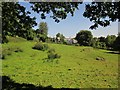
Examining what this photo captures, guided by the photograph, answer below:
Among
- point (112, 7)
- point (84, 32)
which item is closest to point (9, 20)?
point (112, 7)

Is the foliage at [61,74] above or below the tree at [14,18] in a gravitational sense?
below

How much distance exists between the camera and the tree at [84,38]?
125 metres

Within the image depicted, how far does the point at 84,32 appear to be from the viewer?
13450 cm

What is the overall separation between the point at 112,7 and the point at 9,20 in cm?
676

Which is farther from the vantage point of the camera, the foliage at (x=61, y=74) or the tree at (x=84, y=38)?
the tree at (x=84, y=38)

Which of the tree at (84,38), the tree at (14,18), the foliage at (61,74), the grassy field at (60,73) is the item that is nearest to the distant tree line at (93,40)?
the tree at (84,38)

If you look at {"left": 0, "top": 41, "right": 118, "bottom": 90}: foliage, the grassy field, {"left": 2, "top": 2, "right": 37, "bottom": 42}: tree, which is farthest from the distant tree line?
{"left": 2, "top": 2, "right": 37, "bottom": 42}: tree

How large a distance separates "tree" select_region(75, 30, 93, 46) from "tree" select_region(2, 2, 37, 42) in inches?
4190

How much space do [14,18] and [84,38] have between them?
372 ft

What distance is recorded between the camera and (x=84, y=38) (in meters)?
130

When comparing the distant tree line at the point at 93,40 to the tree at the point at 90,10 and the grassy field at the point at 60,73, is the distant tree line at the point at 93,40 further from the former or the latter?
the tree at the point at 90,10

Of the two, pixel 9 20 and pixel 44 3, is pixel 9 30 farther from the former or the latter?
pixel 44 3

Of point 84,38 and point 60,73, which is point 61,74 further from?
point 84,38

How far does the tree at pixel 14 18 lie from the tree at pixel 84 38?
10642 cm
